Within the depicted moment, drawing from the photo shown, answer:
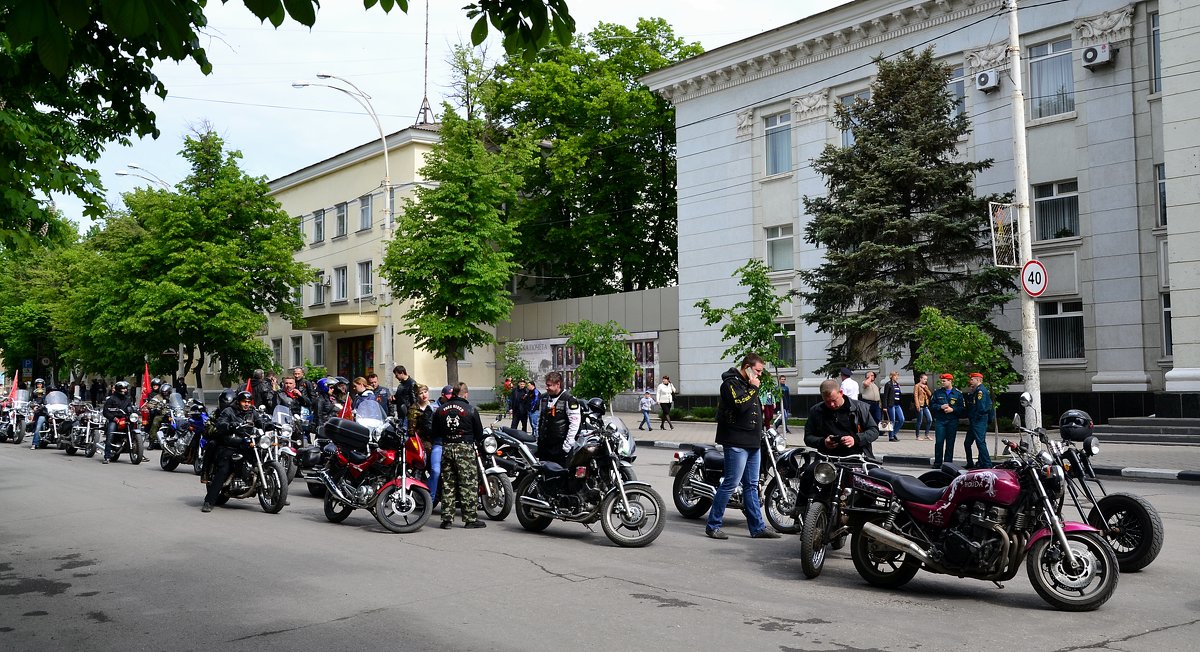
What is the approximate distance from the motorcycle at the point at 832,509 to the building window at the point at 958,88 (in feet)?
73.2

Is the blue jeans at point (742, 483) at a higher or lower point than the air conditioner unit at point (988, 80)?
lower

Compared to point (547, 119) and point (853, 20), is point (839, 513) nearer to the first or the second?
point (853, 20)

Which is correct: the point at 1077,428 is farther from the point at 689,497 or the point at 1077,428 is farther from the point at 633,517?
the point at 689,497

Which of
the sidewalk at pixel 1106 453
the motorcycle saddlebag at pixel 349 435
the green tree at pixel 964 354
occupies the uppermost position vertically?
the green tree at pixel 964 354

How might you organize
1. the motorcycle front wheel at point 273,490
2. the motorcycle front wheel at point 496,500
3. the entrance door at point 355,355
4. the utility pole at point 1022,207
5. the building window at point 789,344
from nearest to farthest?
the motorcycle front wheel at point 496,500 → the motorcycle front wheel at point 273,490 → the utility pole at point 1022,207 → the building window at point 789,344 → the entrance door at point 355,355

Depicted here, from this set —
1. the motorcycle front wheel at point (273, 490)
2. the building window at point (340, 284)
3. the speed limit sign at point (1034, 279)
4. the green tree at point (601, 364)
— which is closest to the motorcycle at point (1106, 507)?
the motorcycle front wheel at point (273, 490)

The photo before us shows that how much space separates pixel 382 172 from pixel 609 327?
800 inches

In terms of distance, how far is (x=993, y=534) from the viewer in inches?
293

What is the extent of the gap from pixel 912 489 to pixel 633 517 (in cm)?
321

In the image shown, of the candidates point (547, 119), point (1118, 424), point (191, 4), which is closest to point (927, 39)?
point (1118, 424)

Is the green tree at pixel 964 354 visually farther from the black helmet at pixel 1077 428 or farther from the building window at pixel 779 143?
the building window at pixel 779 143

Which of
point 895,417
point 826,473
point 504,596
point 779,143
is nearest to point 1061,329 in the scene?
point 895,417

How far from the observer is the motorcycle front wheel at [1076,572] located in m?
7.07

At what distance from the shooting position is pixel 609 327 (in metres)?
31.3
